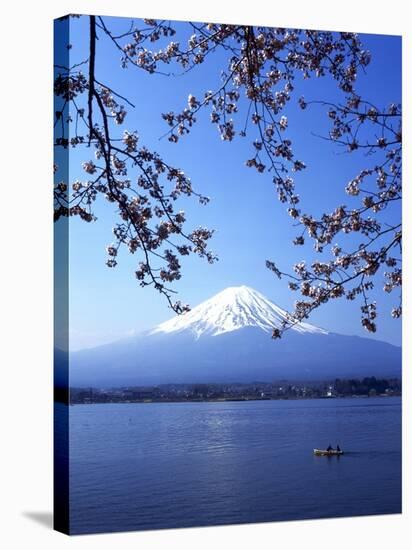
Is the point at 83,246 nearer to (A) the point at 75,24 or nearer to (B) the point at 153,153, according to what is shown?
(B) the point at 153,153

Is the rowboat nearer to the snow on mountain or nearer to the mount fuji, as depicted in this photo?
the mount fuji

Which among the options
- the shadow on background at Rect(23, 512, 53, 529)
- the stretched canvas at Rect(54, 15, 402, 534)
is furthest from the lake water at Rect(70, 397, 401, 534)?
the shadow on background at Rect(23, 512, 53, 529)

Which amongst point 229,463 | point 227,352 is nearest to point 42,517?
point 229,463

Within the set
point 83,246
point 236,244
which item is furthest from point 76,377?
point 236,244

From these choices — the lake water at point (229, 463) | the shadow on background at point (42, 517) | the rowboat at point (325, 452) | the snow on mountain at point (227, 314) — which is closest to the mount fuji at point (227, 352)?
the snow on mountain at point (227, 314)

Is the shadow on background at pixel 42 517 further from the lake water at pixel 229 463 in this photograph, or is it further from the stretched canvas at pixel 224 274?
the lake water at pixel 229 463

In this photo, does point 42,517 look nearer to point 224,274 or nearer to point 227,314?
point 227,314
